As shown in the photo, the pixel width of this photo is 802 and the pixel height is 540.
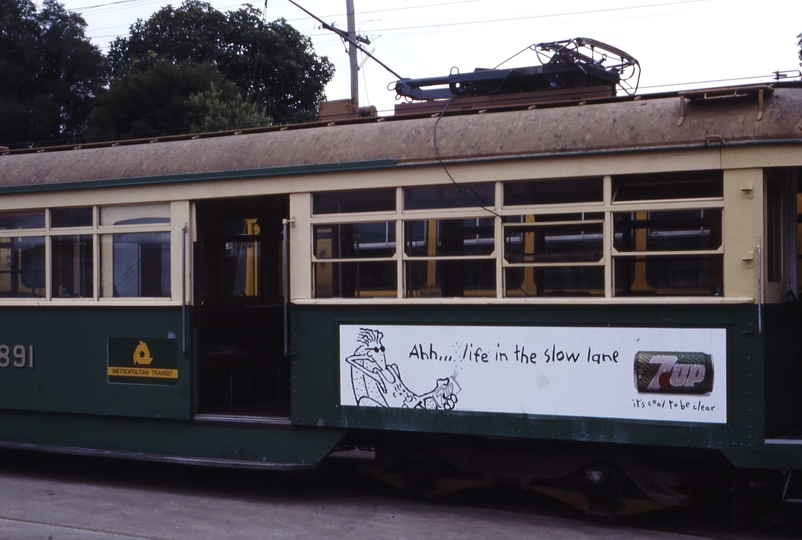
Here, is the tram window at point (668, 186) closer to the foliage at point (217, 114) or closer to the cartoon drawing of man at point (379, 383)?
the cartoon drawing of man at point (379, 383)

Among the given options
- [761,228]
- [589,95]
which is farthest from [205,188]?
[761,228]

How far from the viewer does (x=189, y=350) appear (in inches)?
324

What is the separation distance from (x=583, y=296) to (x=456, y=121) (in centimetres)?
176

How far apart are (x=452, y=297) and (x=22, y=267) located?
14.6ft

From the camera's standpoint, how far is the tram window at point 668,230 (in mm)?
6402

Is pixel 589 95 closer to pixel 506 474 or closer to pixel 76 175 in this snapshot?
pixel 506 474

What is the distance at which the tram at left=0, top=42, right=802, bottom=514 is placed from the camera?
638cm

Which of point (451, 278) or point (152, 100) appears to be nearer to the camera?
point (451, 278)

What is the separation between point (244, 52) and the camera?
39.6 meters

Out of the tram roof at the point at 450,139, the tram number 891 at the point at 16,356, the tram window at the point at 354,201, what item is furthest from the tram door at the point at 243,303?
the tram number 891 at the point at 16,356

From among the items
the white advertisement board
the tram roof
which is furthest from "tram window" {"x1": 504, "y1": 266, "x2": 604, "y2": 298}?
the tram roof

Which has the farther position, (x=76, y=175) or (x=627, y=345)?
(x=76, y=175)

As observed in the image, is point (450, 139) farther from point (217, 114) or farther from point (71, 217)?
point (217, 114)

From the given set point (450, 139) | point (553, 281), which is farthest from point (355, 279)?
point (553, 281)
